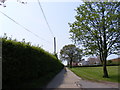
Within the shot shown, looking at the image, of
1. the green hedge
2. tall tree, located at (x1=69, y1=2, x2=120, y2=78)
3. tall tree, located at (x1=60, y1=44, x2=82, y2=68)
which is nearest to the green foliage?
tall tree, located at (x1=69, y1=2, x2=120, y2=78)

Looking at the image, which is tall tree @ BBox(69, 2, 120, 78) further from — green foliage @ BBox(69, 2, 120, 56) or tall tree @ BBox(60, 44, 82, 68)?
tall tree @ BBox(60, 44, 82, 68)

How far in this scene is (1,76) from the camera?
7.40 metres

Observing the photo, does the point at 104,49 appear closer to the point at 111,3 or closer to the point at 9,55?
the point at 111,3

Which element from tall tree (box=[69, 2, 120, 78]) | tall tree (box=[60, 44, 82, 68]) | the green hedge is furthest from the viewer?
tall tree (box=[60, 44, 82, 68])

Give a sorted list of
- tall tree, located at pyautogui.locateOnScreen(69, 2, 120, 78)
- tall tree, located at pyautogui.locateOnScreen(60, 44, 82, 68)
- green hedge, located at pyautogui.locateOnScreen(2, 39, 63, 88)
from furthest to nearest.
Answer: tall tree, located at pyautogui.locateOnScreen(60, 44, 82, 68) → tall tree, located at pyautogui.locateOnScreen(69, 2, 120, 78) → green hedge, located at pyautogui.locateOnScreen(2, 39, 63, 88)

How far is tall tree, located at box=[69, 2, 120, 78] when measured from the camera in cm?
2239

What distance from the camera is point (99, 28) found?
22.8 meters

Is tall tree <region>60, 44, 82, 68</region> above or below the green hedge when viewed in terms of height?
above

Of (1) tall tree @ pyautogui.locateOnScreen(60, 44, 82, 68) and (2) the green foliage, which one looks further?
(1) tall tree @ pyautogui.locateOnScreen(60, 44, 82, 68)

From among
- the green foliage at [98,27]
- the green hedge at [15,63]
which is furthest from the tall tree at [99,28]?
the green hedge at [15,63]

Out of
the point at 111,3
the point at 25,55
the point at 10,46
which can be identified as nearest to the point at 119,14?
the point at 111,3

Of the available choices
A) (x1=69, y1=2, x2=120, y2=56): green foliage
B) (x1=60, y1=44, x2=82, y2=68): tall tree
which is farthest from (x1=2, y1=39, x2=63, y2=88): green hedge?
(x1=60, y1=44, x2=82, y2=68): tall tree

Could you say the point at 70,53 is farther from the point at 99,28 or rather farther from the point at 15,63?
the point at 15,63

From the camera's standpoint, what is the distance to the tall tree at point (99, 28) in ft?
73.5
